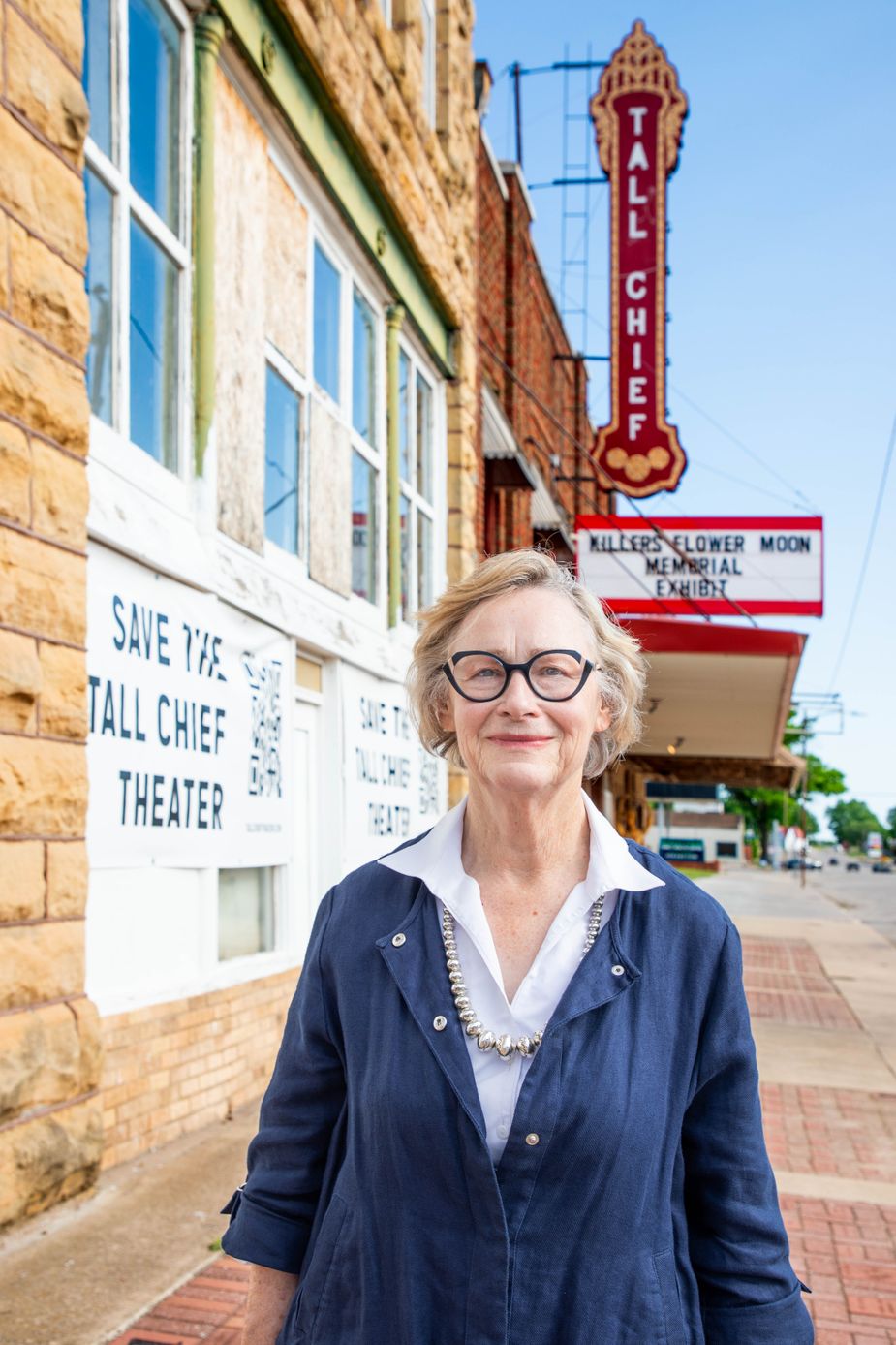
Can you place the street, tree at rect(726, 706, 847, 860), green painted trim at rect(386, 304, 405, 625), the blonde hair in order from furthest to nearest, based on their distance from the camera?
1. tree at rect(726, 706, 847, 860)
2. the street
3. green painted trim at rect(386, 304, 405, 625)
4. the blonde hair

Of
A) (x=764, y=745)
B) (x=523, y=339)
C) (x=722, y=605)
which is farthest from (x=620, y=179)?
(x=764, y=745)

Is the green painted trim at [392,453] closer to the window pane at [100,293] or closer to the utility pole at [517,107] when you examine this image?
the window pane at [100,293]

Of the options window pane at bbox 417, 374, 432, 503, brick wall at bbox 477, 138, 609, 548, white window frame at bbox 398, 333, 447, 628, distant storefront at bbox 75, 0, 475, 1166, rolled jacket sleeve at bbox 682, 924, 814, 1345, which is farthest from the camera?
brick wall at bbox 477, 138, 609, 548

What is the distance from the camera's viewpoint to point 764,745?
20.5 m

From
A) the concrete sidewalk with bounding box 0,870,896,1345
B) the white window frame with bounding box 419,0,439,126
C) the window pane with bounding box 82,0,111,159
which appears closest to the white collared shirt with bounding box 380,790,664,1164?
the concrete sidewalk with bounding box 0,870,896,1345

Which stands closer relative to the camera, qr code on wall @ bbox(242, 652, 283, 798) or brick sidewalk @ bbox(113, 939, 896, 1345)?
brick sidewalk @ bbox(113, 939, 896, 1345)

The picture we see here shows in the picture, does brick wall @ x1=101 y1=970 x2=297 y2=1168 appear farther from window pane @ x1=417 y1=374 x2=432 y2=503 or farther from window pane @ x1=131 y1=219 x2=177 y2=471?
window pane @ x1=417 y1=374 x2=432 y2=503

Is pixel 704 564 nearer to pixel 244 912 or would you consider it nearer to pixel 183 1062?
pixel 244 912

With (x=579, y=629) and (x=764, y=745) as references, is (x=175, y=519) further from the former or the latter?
(x=764, y=745)

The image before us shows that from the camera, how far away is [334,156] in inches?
303

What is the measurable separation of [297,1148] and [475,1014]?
371 mm

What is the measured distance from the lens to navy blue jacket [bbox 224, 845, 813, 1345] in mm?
1748

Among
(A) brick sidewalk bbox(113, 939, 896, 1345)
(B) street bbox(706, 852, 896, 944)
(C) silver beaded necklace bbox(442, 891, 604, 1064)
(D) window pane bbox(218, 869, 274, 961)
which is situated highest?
(C) silver beaded necklace bbox(442, 891, 604, 1064)

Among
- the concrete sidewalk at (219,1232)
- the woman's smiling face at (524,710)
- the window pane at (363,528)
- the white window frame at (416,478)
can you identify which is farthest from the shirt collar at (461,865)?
the white window frame at (416,478)
